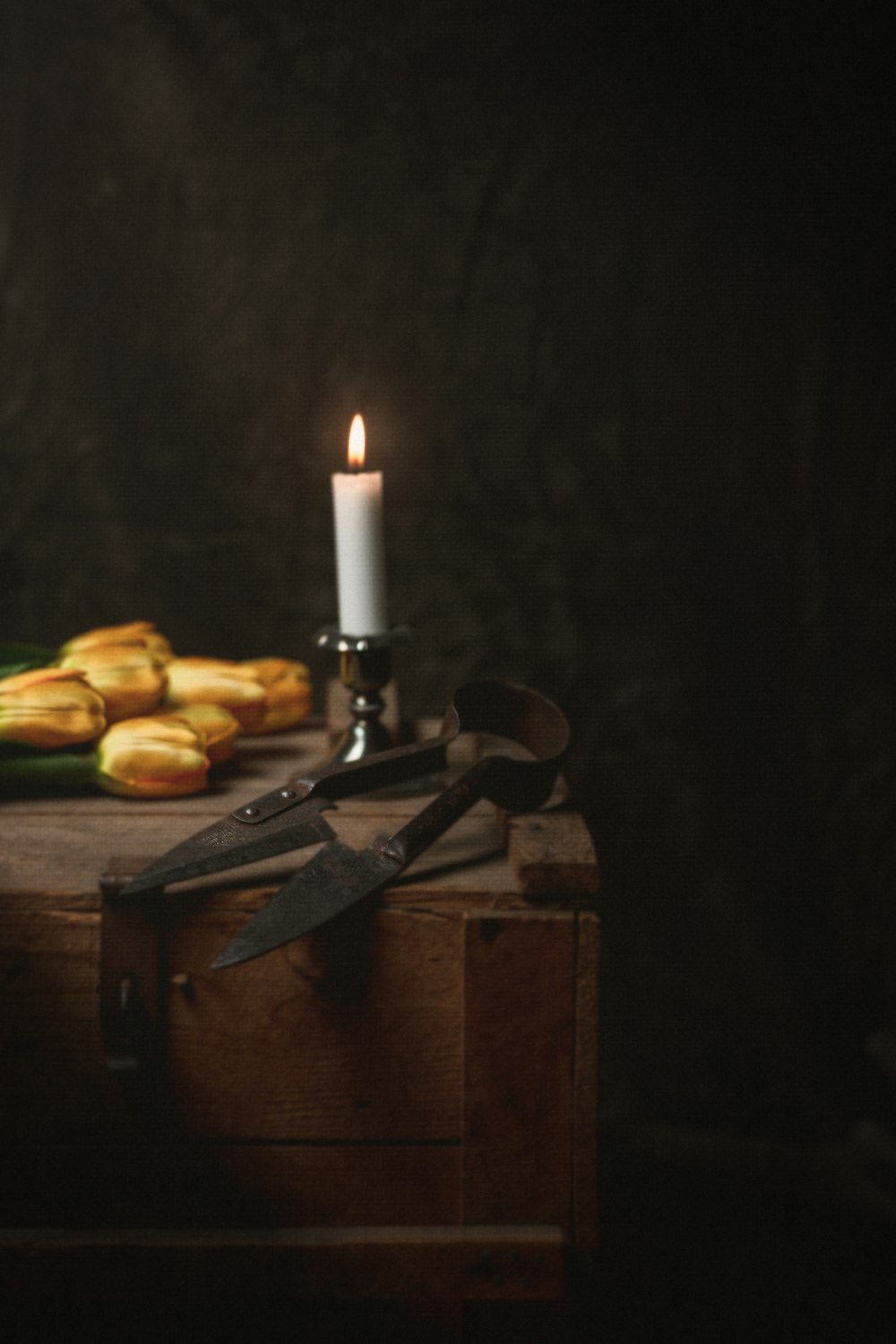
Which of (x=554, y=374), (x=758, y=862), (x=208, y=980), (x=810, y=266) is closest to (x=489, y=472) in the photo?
(x=554, y=374)

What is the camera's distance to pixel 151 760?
92cm

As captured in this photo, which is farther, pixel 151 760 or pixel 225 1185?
pixel 151 760

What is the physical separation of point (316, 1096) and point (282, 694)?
17.7 inches

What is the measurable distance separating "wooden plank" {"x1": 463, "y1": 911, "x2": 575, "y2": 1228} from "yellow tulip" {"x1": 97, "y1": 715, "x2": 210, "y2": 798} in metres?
0.30

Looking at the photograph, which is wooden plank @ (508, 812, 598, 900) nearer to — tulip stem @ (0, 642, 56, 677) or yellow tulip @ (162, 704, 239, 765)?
yellow tulip @ (162, 704, 239, 765)

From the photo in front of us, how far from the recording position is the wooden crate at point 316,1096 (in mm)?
775

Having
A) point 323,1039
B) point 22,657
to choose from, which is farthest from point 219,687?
point 323,1039

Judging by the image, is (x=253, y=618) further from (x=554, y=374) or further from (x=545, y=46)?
(x=545, y=46)

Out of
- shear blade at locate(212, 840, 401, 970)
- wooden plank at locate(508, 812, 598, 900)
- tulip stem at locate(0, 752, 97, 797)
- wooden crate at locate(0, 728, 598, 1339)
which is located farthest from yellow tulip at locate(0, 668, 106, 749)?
wooden plank at locate(508, 812, 598, 900)

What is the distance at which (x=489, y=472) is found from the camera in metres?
1.27

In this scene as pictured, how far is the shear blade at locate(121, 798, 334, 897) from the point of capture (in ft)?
2.39

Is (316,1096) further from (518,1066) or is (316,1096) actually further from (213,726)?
(213,726)

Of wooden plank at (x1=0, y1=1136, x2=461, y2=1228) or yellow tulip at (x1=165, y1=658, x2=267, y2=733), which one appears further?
yellow tulip at (x1=165, y1=658, x2=267, y2=733)

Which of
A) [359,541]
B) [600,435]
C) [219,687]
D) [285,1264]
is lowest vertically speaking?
[285,1264]
